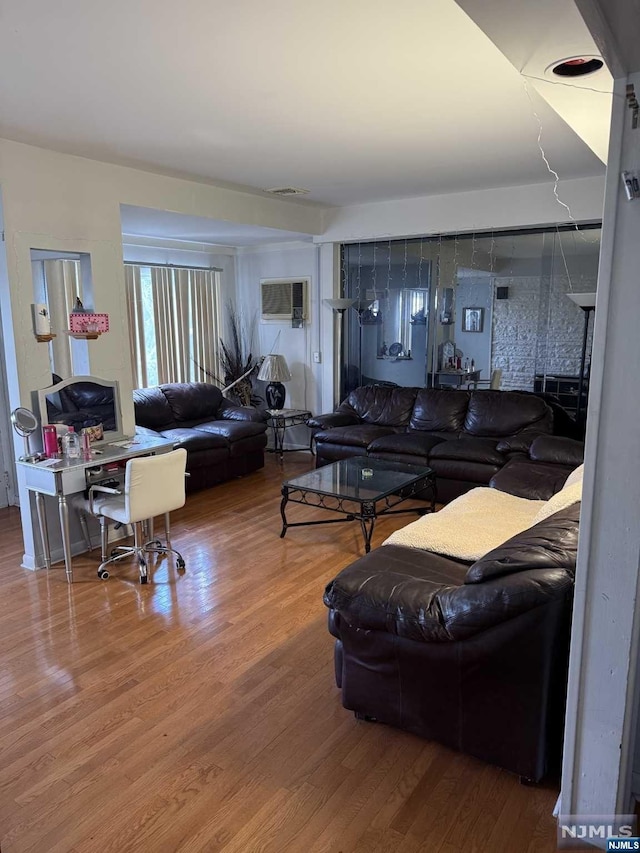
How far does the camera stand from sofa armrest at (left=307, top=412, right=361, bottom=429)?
5.83 metres

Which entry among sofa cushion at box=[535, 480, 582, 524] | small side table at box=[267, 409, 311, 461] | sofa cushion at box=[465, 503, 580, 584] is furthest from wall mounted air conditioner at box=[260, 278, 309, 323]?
sofa cushion at box=[465, 503, 580, 584]

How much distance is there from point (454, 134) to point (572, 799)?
3.30m

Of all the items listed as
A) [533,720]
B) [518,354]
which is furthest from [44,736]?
[518,354]

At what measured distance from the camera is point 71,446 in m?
3.81

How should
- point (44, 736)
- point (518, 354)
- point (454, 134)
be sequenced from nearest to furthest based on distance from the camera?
point (44, 736)
point (454, 134)
point (518, 354)

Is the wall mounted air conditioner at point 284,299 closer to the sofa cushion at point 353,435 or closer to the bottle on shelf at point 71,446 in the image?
the sofa cushion at point 353,435

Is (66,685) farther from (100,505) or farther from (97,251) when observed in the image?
(97,251)

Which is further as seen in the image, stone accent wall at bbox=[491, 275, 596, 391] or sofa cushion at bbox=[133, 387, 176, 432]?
sofa cushion at bbox=[133, 387, 176, 432]

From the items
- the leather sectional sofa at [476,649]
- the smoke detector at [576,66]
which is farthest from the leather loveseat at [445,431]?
the smoke detector at [576,66]

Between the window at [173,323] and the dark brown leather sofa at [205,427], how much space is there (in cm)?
42

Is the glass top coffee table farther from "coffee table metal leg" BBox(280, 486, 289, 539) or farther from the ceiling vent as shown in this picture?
the ceiling vent

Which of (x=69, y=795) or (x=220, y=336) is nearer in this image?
(x=69, y=795)

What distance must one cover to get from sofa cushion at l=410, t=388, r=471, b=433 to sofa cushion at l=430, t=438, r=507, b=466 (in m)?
0.44

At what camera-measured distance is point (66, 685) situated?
2.67 metres
